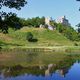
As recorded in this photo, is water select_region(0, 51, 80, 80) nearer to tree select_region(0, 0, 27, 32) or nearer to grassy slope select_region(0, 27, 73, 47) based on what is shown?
tree select_region(0, 0, 27, 32)

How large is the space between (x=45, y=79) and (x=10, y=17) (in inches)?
717

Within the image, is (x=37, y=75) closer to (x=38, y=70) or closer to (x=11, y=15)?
(x=38, y=70)

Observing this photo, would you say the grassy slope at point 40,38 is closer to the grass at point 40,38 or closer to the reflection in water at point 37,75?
the grass at point 40,38

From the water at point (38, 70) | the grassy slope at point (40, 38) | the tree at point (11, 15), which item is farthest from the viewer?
the grassy slope at point (40, 38)

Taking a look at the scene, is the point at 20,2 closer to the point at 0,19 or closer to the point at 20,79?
the point at 0,19

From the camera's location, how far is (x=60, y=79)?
37250 mm

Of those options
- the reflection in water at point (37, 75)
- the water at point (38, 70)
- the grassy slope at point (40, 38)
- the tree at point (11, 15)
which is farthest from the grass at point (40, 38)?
the tree at point (11, 15)

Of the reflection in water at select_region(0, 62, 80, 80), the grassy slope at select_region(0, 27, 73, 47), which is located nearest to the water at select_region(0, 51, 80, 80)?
the reflection in water at select_region(0, 62, 80, 80)

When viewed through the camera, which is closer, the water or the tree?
the tree

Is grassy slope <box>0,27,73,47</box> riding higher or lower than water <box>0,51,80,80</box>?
higher

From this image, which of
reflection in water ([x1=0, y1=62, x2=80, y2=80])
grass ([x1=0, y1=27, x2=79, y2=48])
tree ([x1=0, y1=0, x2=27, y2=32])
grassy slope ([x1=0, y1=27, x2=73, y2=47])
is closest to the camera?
tree ([x1=0, y1=0, x2=27, y2=32])

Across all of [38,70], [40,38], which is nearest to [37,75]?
[38,70]

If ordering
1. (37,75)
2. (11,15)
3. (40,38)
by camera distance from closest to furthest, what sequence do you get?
(11,15) → (37,75) → (40,38)

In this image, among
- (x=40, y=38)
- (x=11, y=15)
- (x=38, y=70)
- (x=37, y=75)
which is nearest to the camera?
(x=11, y=15)
